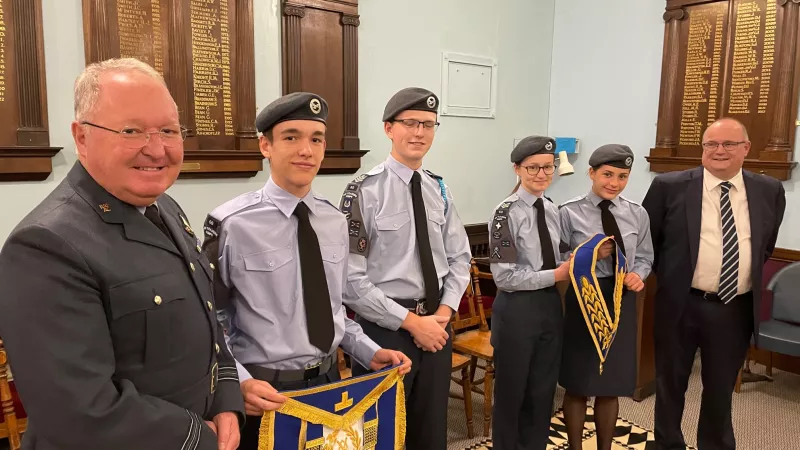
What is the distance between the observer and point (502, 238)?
244 cm

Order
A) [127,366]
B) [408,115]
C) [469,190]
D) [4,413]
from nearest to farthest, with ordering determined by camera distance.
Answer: [127,366], [408,115], [4,413], [469,190]

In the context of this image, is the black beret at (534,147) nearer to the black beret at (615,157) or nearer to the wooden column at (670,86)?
the black beret at (615,157)

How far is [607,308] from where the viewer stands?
2.46 metres

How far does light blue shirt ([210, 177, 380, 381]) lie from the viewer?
5.07ft

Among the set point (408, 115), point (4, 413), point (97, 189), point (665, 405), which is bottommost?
point (665, 405)

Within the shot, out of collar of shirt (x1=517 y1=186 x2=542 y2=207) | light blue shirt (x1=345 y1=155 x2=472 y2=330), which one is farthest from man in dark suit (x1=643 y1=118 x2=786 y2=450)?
light blue shirt (x1=345 y1=155 x2=472 y2=330)

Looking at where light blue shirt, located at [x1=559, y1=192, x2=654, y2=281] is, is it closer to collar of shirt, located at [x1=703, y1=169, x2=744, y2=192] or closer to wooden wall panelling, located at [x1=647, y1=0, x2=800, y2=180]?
collar of shirt, located at [x1=703, y1=169, x2=744, y2=192]

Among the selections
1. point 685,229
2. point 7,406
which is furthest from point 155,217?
point 685,229

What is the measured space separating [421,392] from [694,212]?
1593 millimetres

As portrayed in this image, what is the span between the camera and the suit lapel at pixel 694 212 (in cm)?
264

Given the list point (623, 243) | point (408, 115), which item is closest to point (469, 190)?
point (623, 243)

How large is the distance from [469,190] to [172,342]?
3.97 metres

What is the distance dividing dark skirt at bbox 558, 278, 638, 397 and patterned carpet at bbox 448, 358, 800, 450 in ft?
2.28

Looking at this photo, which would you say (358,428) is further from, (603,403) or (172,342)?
(603,403)
